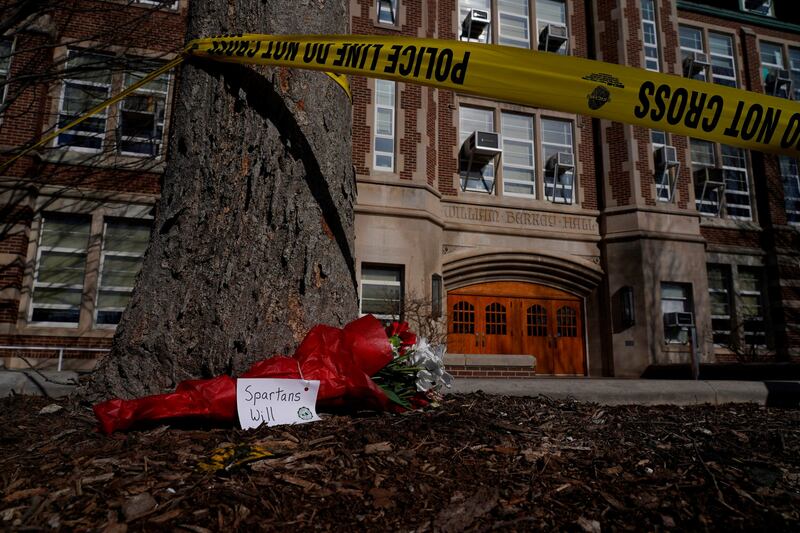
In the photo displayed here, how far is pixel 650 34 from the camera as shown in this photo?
15.7 m

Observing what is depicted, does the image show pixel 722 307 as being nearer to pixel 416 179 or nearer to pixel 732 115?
pixel 416 179

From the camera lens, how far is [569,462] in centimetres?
187

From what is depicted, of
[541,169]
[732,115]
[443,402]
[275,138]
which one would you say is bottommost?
[443,402]

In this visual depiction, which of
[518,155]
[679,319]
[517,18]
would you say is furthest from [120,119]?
[679,319]

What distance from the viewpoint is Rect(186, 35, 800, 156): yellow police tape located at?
309 cm

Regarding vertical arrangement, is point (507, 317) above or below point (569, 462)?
above

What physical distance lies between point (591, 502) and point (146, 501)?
55.3 inches

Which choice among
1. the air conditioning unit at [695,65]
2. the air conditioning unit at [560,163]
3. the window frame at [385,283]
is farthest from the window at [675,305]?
the window frame at [385,283]

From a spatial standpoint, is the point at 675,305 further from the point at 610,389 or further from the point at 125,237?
the point at 125,237

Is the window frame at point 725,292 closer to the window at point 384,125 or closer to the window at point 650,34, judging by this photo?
the window at point 650,34

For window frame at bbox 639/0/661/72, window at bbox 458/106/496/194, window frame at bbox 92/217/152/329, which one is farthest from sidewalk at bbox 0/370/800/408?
window frame at bbox 639/0/661/72

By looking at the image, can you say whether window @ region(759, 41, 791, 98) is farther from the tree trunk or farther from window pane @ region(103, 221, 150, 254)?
window pane @ region(103, 221, 150, 254)

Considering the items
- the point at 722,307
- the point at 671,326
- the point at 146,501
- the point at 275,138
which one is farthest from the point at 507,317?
the point at 146,501

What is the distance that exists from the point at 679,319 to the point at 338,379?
45.8ft
